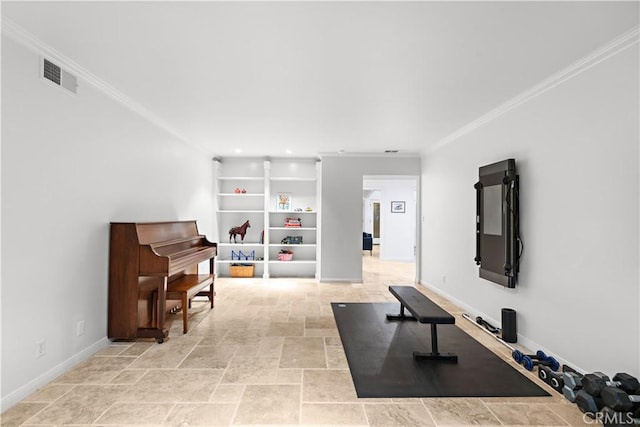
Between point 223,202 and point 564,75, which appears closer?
point 564,75

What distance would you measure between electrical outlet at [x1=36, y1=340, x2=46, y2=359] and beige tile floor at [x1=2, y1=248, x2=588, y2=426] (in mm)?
256

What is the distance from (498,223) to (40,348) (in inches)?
174

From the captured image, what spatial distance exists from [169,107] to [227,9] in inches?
82.6

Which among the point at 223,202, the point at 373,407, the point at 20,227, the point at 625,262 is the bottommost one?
the point at 373,407

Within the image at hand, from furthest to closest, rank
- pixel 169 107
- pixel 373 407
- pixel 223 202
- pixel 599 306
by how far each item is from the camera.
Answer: pixel 223 202 < pixel 169 107 < pixel 599 306 < pixel 373 407

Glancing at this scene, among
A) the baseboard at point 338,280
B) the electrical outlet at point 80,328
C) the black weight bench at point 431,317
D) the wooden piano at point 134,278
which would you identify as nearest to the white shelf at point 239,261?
the baseboard at point 338,280

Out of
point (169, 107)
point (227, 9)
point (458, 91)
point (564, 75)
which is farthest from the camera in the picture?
point (169, 107)

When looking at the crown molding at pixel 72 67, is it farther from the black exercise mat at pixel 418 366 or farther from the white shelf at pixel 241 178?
the black exercise mat at pixel 418 366

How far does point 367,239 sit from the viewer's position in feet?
38.1

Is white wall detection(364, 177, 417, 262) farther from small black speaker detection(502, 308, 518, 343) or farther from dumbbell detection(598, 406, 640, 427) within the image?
dumbbell detection(598, 406, 640, 427)

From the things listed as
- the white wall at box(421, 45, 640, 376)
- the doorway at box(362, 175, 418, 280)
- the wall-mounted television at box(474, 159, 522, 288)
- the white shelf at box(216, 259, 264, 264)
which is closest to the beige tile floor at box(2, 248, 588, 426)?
the white wall at box(421, 45, 640, 376)

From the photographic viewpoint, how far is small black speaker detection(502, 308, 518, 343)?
3.26 meters

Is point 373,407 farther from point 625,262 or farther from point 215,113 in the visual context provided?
point 215,113

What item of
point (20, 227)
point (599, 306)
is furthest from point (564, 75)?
point (20, 227)
